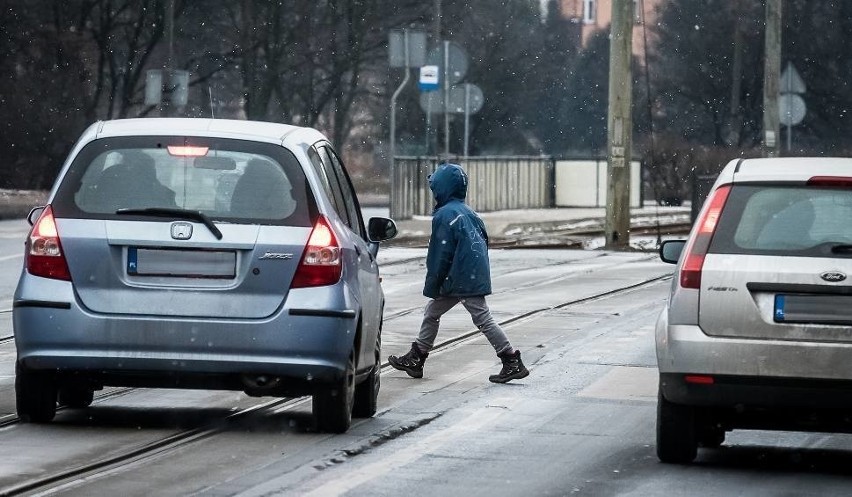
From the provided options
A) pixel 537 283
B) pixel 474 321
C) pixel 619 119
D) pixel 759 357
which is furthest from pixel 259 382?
pixel 619 119

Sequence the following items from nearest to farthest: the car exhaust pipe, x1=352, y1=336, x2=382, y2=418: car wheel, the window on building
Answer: the car exhaust pipe < x1=352, y1=336, x2=382, y2=418: car wheel < the window on building

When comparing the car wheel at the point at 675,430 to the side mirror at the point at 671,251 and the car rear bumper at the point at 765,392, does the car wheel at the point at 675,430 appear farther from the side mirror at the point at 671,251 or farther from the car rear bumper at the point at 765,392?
the side mirror at the point at 671,251

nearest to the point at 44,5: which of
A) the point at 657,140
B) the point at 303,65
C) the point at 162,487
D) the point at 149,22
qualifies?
the point at 149,22

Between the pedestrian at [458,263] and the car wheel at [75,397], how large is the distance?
2.45 metres

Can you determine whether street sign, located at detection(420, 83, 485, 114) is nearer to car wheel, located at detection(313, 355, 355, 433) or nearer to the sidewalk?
the sidewalk

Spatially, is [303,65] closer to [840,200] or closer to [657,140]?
[657,140]

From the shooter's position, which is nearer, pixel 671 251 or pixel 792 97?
pixel 671 251

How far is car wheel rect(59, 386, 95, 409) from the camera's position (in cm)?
1030

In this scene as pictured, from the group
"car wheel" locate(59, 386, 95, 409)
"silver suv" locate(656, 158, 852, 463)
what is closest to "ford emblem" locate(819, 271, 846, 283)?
"silver suv" locate(656, 158, 852, 463)

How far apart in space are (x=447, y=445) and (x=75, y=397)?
2.15 meters

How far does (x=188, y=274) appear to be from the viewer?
9.15 m

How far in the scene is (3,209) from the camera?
36312 mm

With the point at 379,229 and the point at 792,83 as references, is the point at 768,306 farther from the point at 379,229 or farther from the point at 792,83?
the point at 792,83

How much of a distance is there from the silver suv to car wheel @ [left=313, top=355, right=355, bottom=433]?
158 cm
